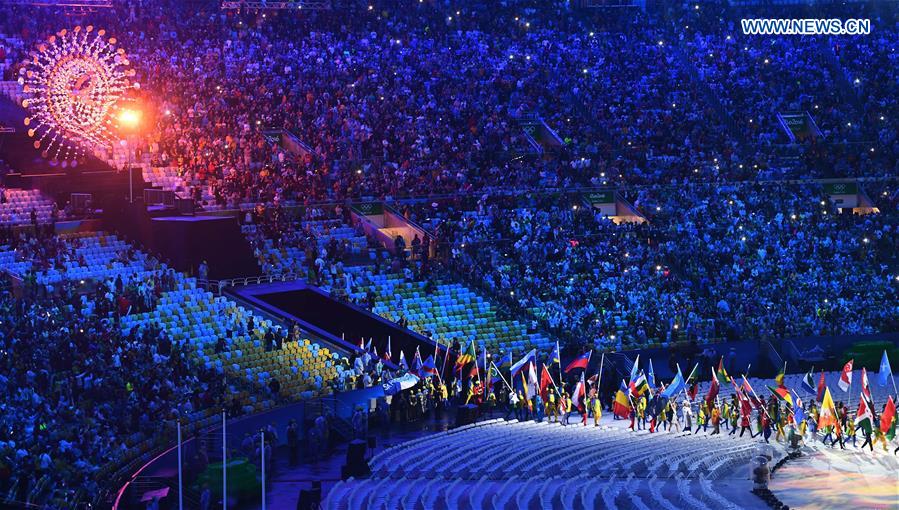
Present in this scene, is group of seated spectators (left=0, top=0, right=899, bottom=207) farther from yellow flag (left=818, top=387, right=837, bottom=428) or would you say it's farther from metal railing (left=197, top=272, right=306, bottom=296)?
yellow flag (left=818, top=387, right=837, bottom=428)

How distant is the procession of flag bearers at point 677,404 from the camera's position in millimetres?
36844

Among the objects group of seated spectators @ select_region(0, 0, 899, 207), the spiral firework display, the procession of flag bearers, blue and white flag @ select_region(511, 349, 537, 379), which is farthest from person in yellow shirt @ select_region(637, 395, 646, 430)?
the spiral firework display

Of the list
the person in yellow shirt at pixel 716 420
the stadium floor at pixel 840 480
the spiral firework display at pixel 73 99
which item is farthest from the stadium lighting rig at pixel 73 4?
the stadium floor at pixel 840 480

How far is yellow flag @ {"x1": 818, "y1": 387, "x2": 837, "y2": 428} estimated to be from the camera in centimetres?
3616

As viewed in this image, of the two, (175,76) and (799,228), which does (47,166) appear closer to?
(175,76)

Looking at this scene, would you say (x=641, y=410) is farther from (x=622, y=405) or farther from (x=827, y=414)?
(x=827, y=414)

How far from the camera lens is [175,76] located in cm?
5397

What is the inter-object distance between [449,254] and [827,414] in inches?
705

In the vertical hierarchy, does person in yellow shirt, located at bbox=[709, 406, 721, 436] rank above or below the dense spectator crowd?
below

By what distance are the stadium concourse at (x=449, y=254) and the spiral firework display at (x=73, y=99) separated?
0.49ft

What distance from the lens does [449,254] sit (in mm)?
51250

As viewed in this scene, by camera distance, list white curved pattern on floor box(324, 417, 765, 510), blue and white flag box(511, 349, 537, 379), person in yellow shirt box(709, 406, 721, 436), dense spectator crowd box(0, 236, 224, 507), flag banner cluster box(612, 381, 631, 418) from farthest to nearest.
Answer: blue and white flag box(511, 349, 537, 379), person in yellow shirt box(709, 406, 721, 436), flag banner cluster box(612, 381, 631, 418), white curved pattern on floor box(324, 417, 765, 510), dense spectator crowd box(0, 236, 224, 507)

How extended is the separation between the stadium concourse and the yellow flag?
11cm

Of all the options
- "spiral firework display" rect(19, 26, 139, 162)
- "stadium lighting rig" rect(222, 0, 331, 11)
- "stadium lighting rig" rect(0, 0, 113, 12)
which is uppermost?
"stadium lighting rig" rect(222, 0, 331, 11)
